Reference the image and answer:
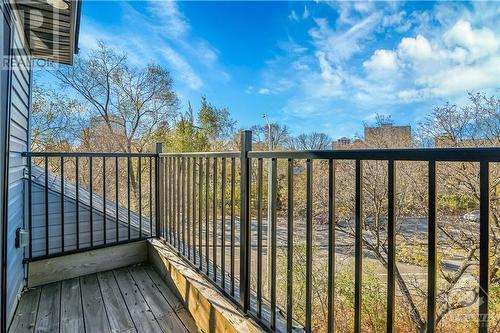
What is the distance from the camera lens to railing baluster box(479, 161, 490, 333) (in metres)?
0.63

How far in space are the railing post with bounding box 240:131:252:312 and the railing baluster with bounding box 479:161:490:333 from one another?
100cm

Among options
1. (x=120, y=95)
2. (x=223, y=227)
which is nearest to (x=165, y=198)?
(x=223, y=227)

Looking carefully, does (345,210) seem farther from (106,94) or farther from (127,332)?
(106,94)

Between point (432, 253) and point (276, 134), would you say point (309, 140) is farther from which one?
point (432, 253)

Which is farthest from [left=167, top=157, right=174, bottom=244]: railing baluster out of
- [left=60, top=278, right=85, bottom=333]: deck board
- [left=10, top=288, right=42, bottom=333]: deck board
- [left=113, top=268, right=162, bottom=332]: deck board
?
[left=10, top=288, right=42, bottom=333]: deck board

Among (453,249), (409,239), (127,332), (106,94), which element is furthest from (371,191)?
(106,94)

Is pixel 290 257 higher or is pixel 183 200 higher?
pixel 183 200

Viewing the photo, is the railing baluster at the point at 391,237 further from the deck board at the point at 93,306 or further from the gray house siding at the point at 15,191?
the gray house siding at the point at 15,191

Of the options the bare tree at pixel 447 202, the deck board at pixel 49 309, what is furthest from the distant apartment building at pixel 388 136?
the deck board at pixel 49 309

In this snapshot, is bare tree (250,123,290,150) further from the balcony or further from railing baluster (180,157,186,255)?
railing baluster (180,157,186,255)

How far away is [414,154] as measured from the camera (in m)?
0.76

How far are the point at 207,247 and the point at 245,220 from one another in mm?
510

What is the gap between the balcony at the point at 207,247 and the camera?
0.83 m

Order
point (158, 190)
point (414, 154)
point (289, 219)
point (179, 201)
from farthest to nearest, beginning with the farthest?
Answer: point (158, 190) < point (179, 201) < point (289, 219) < point (414, 154)
